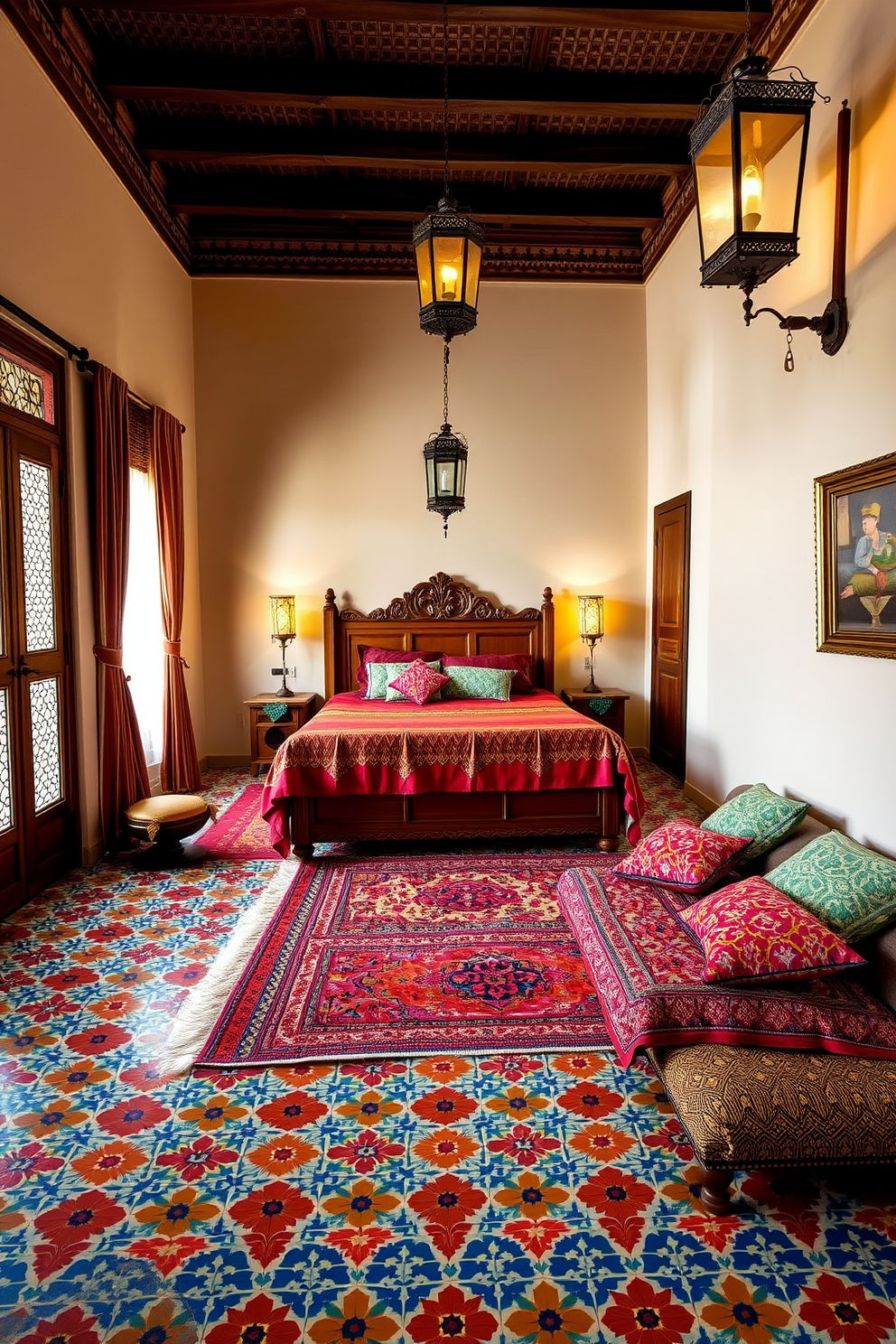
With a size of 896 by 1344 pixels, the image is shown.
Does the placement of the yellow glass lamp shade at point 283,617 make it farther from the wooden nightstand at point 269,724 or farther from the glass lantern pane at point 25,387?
the glass lantern pane at point 25,387

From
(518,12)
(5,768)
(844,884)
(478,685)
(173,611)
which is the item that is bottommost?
(844,884)

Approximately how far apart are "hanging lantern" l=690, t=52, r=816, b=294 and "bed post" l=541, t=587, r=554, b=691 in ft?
13.0

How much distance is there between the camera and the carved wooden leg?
5.91 ft

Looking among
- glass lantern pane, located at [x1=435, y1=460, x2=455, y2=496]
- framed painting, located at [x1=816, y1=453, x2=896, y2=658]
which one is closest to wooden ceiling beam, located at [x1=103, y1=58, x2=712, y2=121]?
glass lantern pane, located at [x1=435, y1=460, x2=455, y2=496]

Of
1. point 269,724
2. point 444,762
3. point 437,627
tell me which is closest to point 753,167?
point 444,762

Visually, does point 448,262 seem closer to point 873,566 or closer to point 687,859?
point 873,566

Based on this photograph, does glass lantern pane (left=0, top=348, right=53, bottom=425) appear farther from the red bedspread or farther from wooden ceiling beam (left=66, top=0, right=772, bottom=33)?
the red bedspread

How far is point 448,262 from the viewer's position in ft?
11.4

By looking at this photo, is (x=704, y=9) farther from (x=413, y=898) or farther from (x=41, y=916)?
(x=41, y=916)

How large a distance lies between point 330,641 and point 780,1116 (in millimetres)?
5225

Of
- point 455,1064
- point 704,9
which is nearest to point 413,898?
point 455,1064

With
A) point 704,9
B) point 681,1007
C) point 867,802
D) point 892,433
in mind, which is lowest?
point 681,1007

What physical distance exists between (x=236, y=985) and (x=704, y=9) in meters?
5.21

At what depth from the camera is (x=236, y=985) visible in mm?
2908
